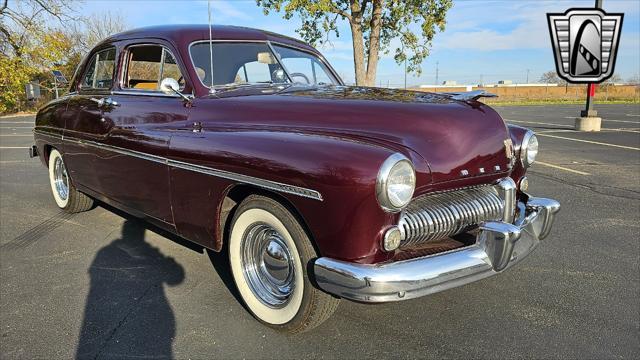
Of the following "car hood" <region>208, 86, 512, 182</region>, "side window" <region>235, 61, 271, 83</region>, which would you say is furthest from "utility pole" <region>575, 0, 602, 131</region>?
"side window" <region>235, 61, 271, 83</region>

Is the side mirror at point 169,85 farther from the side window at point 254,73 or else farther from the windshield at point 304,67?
the windshield at point 304,67

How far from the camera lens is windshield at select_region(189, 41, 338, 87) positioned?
3.51 m

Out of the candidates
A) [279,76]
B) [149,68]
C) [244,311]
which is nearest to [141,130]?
[149,68]

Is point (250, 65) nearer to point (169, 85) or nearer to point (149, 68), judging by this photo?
point (169, 85)

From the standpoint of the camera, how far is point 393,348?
8.34 ft

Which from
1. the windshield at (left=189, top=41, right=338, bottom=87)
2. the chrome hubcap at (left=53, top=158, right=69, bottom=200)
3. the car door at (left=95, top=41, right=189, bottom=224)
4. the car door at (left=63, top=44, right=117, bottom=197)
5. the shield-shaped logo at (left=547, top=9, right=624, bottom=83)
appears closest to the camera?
the car door at (left=95, top=41, right=189, bottom=224)

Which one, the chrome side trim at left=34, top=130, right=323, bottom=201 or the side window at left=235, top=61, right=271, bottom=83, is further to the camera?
the side window at left=235, top=61, right=271, bottom=83

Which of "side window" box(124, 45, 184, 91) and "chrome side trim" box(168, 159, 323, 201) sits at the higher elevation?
"side window" box(124, 45, 184, 91)

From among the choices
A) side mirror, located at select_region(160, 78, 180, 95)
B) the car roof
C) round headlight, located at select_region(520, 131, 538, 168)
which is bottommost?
round headlight, located at select_region(520, 131, 538, 168)

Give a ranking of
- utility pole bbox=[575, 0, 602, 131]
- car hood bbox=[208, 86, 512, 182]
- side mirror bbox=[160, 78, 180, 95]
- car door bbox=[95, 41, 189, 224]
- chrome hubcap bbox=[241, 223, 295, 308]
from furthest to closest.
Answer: utility pole bbox=[575, 0, 602, 131]
car door bbox=[95, 41, 189, 224]
side mirror bbox=[160, 78, 180, 95]
chrome hubcap bbox=[241, 223, 295, 308]
car hood bbox=[208, 86, 512, 182]

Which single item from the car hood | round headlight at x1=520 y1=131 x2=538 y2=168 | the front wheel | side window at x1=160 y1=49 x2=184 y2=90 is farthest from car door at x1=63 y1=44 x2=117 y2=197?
round headlight at x1=520 y1=131 x2=538 y2=168

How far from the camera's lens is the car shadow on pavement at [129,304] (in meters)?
2.58

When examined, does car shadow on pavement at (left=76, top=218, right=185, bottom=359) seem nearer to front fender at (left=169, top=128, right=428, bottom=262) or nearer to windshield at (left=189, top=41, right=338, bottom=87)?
front fender at (left=169, top=128, right=428, bottom=262)

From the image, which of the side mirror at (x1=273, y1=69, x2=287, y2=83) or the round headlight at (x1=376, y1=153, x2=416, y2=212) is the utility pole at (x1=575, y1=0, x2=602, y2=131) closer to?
the side mirror at (x1=273, y1=69, x2=287, y2=83)
